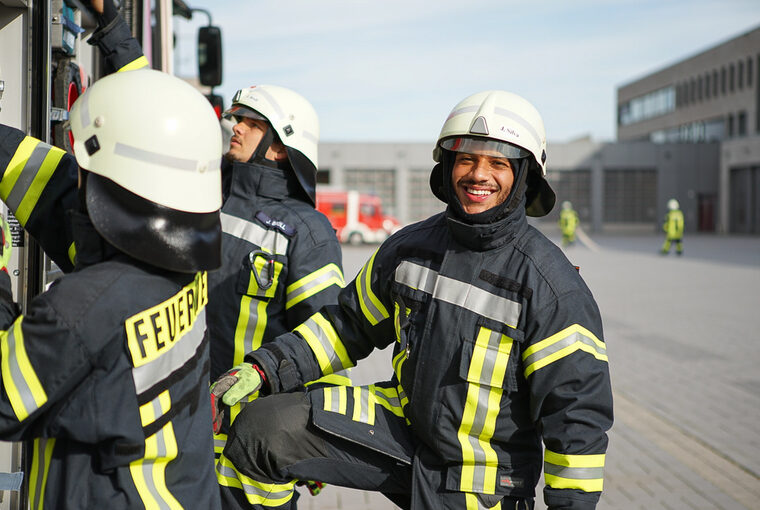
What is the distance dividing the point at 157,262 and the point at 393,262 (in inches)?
45.1

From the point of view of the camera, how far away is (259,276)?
3.10 m

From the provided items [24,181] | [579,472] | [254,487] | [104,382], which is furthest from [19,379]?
[579,472]

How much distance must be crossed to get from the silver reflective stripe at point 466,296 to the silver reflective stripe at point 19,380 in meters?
1.29

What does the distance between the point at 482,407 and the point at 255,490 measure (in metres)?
0.81

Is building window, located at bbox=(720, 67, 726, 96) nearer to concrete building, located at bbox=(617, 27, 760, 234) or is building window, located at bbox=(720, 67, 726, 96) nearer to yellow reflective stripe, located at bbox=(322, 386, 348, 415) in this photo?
concrete building, located at bbox=(617, 27, 760, 234)

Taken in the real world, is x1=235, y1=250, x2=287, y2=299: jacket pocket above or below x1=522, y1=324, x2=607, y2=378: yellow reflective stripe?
above

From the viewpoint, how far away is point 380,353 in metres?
8.80

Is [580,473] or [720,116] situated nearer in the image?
[580,473]

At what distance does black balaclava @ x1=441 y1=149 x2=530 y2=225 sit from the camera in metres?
2.60

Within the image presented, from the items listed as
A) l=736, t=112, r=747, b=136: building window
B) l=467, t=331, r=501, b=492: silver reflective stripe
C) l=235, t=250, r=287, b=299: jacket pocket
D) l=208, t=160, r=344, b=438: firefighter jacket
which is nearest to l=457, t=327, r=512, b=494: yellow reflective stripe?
l=467, t=331, r=501, b=492: silver reflective stripe

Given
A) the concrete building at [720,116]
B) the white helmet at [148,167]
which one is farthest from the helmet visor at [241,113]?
the concrete building at [720,116]

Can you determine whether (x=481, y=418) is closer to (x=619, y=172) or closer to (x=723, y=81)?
(x=619, y=172)

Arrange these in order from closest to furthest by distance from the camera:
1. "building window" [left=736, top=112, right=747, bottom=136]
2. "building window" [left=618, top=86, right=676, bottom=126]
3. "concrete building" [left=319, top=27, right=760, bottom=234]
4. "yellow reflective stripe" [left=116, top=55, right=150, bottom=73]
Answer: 1. "yellow reflective stripe" [left=116, top=55, right=150, bottom=73]
2. "concrete building" [left=319, top=27, right=760, bottom=234]
3. "building window" [left=736, top=112, right=747, bottom=136]
4. "building window" [left=618, top=86, right=676, bottom=126]

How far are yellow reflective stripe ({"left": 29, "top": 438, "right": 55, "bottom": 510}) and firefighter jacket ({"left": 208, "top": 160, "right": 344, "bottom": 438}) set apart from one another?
122 centimetres
